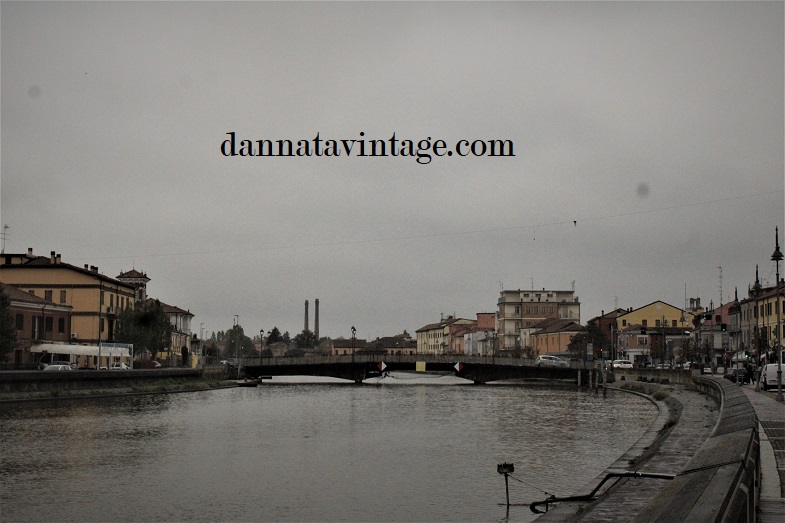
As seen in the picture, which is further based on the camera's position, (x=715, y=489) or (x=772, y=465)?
(x=772, y=465)

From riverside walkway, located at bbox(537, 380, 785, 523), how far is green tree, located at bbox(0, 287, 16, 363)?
182 ft

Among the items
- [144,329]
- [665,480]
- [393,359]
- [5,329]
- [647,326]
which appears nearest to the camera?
[665,480]

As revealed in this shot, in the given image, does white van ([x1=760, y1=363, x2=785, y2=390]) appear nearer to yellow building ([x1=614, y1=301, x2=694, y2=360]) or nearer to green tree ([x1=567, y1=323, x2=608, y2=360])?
green tree ([x1=567, y1=323, x2=608, y2=360])

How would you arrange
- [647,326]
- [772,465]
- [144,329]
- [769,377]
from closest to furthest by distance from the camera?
[772,465] < [769,377] < [144,329] < [647,326]

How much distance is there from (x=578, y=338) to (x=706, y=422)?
11568 centimetres

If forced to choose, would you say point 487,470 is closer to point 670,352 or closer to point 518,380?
point 518,380

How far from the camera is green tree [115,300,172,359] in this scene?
10356 cm

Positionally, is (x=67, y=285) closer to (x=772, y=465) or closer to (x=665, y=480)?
(x=665, y=480)

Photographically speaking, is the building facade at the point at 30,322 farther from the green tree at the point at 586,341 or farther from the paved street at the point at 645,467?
the green tree at the point at 586,341

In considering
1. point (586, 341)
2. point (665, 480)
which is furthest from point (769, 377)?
point (586, 341)

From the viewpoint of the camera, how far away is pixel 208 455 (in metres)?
32.6

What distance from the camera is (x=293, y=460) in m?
30.9

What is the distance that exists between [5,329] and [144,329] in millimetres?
32623

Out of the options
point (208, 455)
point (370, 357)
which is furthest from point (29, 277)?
point (208, 455)
